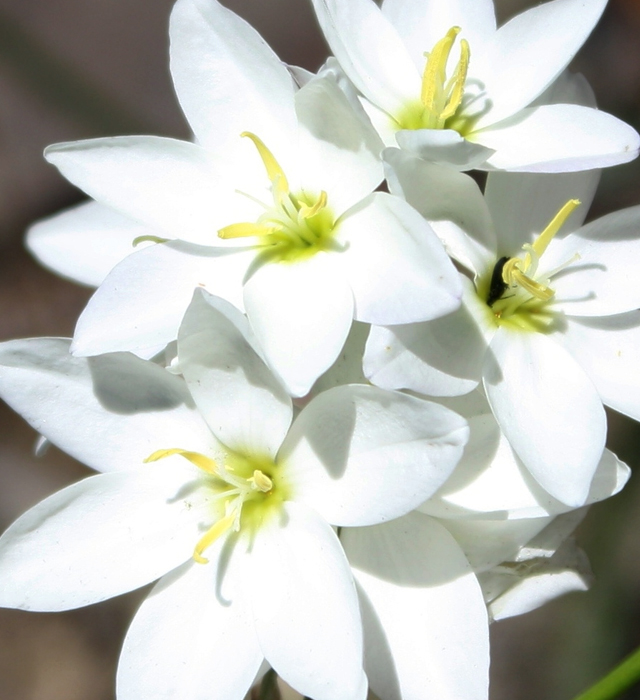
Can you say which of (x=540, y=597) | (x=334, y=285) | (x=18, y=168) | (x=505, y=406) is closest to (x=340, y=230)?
(x=334, y=285)

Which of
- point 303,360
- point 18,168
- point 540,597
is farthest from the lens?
point 18,168

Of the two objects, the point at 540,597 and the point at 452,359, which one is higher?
the point at 452,359

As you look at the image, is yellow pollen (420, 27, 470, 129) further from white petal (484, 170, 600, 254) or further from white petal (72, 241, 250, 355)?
white petal (72, 241, 250, 355)

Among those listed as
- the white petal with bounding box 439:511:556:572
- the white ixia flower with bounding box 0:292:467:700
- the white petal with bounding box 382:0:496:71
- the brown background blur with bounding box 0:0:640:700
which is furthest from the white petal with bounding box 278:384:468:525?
the brown background blur with bounding box 0:0:640:700

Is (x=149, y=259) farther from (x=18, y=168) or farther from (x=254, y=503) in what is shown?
(x=18, y=168)

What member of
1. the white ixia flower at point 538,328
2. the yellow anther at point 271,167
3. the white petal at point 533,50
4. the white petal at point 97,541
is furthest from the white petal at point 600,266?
the white petal at point 97,541

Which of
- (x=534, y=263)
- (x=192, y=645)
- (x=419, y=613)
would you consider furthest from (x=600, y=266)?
(x=192, y=645)

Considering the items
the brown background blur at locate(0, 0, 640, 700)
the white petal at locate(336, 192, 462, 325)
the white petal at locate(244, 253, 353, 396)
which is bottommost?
the brown background blur at locate(0, 0, 640, 700)
